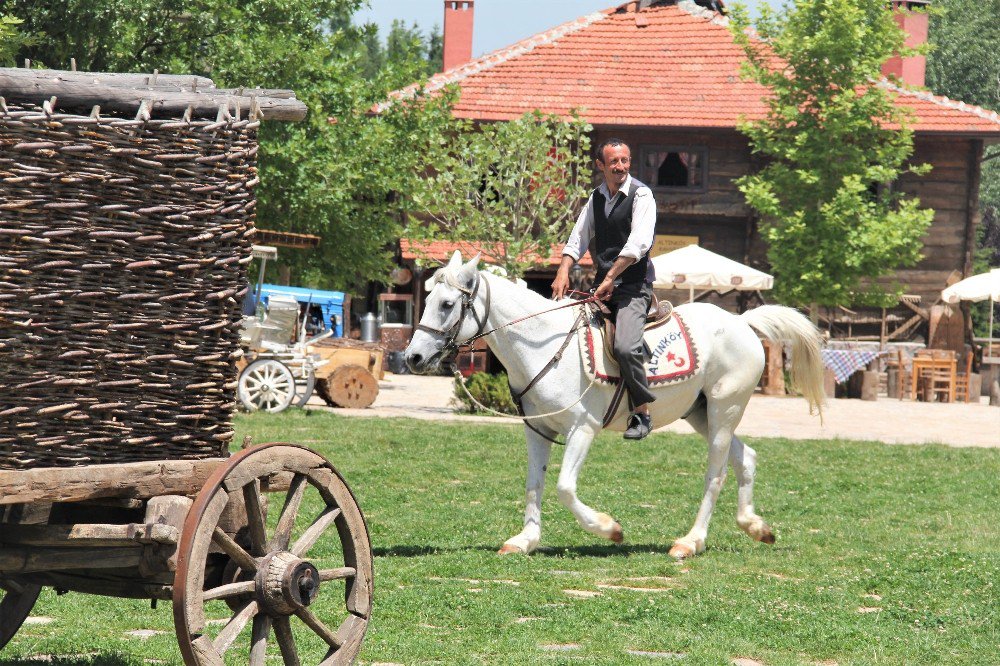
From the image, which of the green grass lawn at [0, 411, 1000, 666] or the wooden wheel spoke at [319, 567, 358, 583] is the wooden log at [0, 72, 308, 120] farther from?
the green grass lawn at [0, 411, 1000, 666]

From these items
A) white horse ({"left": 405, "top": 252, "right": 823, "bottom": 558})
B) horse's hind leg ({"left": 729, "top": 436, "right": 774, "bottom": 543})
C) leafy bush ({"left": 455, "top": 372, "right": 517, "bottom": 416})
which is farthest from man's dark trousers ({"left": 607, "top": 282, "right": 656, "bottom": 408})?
leafy bush ({"left": 455, "top": 372, "right": 517, "bottom": 416})

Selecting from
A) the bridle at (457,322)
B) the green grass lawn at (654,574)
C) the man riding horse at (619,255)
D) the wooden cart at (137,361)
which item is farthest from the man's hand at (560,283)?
the wooden cart at (137,361)

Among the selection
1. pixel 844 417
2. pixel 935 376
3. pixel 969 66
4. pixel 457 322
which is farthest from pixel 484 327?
pixel 969 66

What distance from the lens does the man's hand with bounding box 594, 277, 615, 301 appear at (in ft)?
28.9

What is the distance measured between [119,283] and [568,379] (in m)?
4.86

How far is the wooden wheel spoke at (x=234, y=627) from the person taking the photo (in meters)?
4.67

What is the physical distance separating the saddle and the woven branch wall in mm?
4455

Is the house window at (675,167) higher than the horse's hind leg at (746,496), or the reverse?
the house window at (675,167)

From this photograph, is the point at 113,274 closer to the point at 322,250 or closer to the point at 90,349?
the point at 90,349

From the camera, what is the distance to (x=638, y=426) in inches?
363

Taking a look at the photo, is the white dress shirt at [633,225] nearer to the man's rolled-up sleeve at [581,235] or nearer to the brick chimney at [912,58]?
the man's rolled-up sleeve at [581,235]

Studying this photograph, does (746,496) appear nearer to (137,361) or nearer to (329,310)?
(137,361)

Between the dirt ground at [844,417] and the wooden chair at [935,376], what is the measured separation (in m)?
0.58

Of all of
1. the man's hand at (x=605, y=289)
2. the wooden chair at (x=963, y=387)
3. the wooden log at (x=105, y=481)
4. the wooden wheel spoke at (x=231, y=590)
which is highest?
the man's hand at (x=605, y=289)
